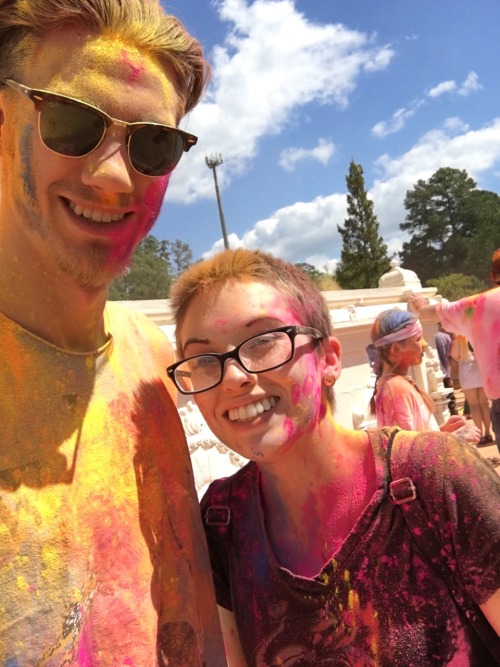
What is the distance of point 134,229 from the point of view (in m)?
1.36

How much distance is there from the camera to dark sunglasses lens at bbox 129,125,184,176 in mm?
1292

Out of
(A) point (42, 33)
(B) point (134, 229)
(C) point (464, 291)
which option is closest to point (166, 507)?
(B) point (134, 229)

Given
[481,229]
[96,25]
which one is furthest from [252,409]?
[481,229]

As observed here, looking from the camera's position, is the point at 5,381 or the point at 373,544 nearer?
the point at 5,381

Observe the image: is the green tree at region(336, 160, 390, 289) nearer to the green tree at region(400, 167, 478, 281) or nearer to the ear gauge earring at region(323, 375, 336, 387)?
the green tree at region(400, 167, 478, 281)

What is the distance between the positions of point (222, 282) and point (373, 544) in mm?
762

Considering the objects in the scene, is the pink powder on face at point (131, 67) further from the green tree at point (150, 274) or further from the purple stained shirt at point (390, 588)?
the green tree at point (150, 274)

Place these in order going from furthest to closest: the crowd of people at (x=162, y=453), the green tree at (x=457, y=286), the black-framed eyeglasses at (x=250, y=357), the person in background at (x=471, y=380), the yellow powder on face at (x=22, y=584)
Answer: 1. the green tree at (x=457, y=286)
2. the person in background at (x=471, y=380)
3. the black-framed eyeglasses at (x=250, y=357)
4. the crowd of people at (x=162, y=453)
5. the yellow powder on face at (x=22, y=584)

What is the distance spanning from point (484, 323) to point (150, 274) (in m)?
26.3

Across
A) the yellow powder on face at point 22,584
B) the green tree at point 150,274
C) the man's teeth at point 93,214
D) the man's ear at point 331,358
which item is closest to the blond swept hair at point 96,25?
the man's teeth at point 93,214

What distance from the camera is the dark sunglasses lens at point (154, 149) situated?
4.24 feet

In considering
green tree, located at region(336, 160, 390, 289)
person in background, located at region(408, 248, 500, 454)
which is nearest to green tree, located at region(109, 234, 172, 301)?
green tree, located at region(336, 160, 390, 289)

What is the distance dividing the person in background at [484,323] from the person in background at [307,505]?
2750mm

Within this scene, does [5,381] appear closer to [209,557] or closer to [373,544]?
[209,557]
